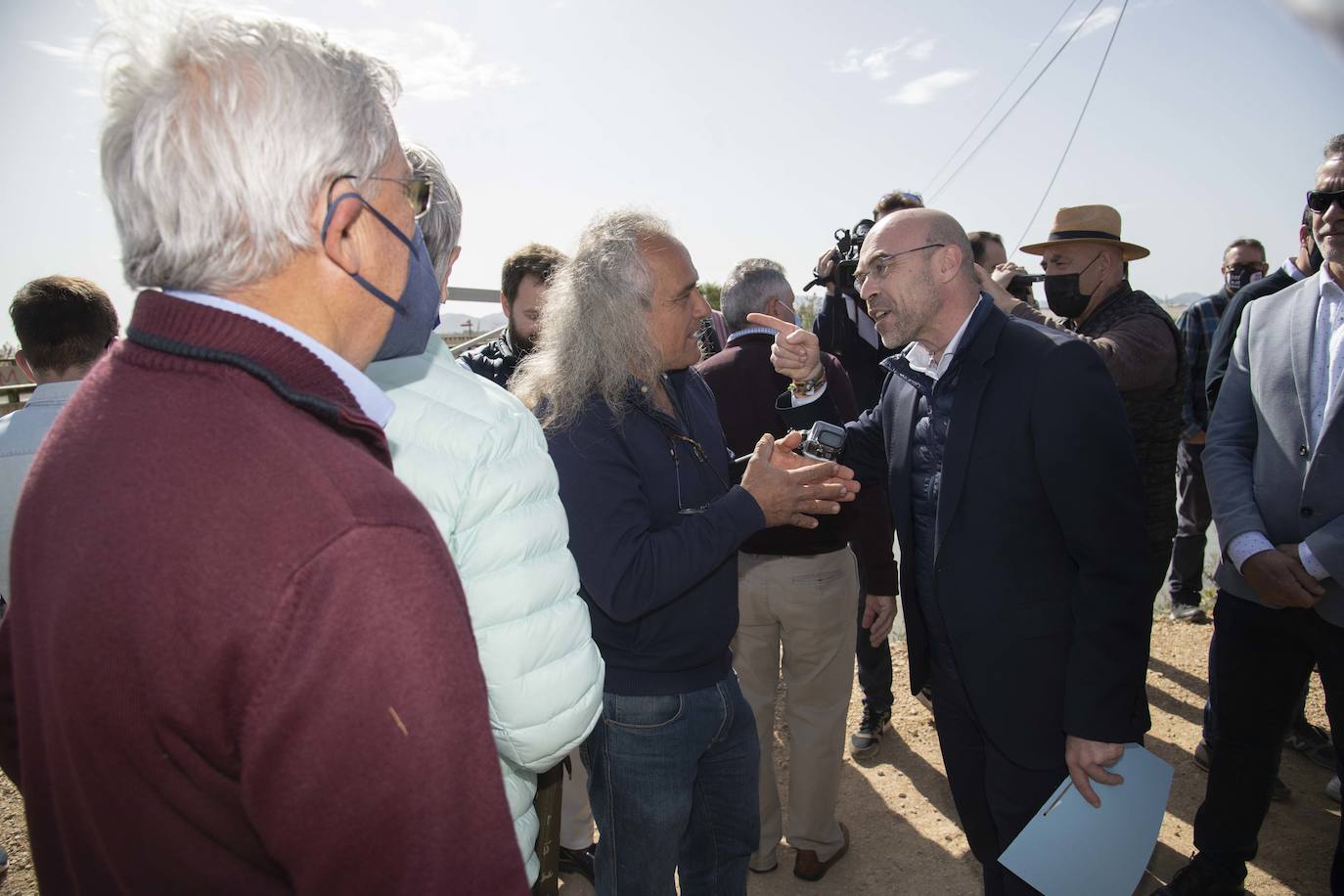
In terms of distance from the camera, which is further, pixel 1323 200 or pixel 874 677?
pixel 874 677

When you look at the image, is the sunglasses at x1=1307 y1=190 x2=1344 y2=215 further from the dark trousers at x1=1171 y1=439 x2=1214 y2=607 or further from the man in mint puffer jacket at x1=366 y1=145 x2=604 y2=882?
the dark trousers at x1=1171 y1=439 x2=1214 y2=607

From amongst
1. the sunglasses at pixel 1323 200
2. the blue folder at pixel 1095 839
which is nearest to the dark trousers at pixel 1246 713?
the blue folder at pixel 1095 839

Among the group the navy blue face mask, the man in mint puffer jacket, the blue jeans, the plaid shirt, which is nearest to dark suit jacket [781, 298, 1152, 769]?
the blue jeans

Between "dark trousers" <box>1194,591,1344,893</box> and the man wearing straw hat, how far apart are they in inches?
25.3

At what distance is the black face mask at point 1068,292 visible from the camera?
360cm

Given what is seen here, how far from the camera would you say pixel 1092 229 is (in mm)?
3580

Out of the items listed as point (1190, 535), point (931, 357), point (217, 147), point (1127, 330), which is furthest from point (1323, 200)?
point (1190, 535)

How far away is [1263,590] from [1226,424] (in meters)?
0.64

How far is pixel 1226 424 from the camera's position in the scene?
9.15 feet

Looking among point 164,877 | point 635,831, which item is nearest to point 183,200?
point 164,877

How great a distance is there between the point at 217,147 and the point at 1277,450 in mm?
3120

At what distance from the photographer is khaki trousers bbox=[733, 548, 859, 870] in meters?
3.16

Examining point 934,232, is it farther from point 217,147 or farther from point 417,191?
point 217,147

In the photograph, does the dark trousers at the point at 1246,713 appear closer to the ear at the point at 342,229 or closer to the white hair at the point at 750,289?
the white hair at the point at 750,289
